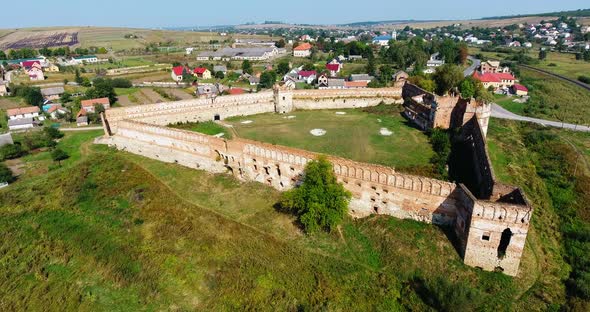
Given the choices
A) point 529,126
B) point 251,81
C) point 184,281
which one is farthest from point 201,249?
point 251,81

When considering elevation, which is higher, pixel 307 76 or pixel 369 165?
pixel 369 165

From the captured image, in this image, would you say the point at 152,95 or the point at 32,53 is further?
the point at 32,53

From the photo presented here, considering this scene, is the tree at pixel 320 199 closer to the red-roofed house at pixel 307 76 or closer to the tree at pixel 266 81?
the tree at pixel 266 81

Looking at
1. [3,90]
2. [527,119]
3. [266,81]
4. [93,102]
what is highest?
[93,102]

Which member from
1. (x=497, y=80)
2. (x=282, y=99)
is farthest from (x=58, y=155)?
(x=497, y=80)

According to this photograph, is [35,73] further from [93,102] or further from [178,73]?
[93,102]

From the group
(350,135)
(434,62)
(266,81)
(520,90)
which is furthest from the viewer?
(434,62)

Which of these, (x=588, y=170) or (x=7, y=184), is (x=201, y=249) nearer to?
(x=7, y=184)
